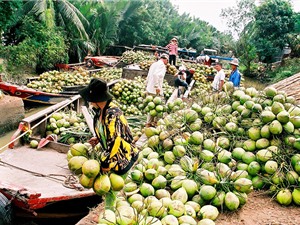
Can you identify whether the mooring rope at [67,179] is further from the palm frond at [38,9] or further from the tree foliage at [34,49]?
the palm frond at [38,9]

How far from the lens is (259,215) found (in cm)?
293

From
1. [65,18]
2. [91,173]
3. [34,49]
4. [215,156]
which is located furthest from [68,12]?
[91,173]

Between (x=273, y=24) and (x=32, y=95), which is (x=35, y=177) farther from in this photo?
(x=273, y=24)

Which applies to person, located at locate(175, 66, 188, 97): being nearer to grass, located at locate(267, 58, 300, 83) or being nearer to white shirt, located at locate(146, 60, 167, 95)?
white shirt, located at locate(146, 60, 167, 95)

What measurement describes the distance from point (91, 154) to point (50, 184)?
5.86ft

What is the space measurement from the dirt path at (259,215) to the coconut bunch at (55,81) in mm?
8575

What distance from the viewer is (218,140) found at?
3.62m

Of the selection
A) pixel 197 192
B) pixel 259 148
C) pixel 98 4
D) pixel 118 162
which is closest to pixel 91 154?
pixel 118 162

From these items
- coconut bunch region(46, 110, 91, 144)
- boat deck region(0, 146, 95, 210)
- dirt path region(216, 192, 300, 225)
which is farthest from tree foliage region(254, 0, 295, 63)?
dirt path region(216, 192, 300, 225)

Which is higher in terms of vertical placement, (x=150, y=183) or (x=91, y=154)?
(x=91, y=154)

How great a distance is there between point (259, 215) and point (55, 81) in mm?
9789

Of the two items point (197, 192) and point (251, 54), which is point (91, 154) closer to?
point (197, 192)

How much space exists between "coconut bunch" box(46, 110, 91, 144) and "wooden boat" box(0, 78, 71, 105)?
374cm

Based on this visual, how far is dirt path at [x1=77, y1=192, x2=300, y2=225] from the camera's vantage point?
2.81 meters
